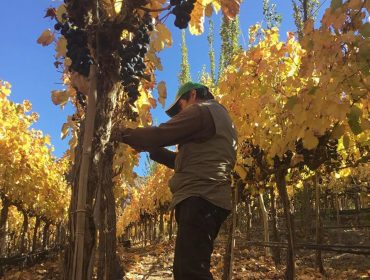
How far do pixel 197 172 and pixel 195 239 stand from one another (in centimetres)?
39

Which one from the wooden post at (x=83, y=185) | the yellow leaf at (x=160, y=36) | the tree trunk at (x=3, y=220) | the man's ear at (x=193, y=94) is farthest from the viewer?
the tree trunk at (x=3, y=220)

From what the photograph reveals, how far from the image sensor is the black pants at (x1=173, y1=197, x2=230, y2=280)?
2.12 m

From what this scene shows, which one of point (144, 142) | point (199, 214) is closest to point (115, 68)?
point (144, 142)

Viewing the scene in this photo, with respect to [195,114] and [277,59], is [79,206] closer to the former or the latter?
[195,114]

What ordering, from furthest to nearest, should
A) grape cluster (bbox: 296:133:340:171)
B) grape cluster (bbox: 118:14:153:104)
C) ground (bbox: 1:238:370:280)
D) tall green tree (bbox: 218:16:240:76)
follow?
tall green tree (bbox: 218:16:240:76), ground (bbox: 1:238:370:280), grape cluster (bbox: 296:133:340:171), grape cluster (bbox: 118:14:153:104)

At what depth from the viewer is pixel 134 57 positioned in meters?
2.31

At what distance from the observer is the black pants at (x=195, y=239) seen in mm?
2115

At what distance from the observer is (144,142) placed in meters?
2.19

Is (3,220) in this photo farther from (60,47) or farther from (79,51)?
(79,51)

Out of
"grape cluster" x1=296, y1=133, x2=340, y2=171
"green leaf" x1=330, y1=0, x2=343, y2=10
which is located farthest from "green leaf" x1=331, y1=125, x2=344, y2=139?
"grape cluster" x1=296, y1=133, x2=340, y2=171

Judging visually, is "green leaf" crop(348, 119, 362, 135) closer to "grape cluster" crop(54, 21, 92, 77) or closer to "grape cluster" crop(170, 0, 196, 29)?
"grape cluster" crop(170, 0, 196, 29)

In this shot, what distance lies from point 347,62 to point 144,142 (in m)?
1.38

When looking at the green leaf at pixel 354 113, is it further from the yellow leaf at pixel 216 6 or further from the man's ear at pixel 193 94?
the yellow leaf at pixel 216 6

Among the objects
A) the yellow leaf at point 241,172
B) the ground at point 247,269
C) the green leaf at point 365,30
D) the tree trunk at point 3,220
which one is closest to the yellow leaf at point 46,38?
the green leaf at point 365,30
